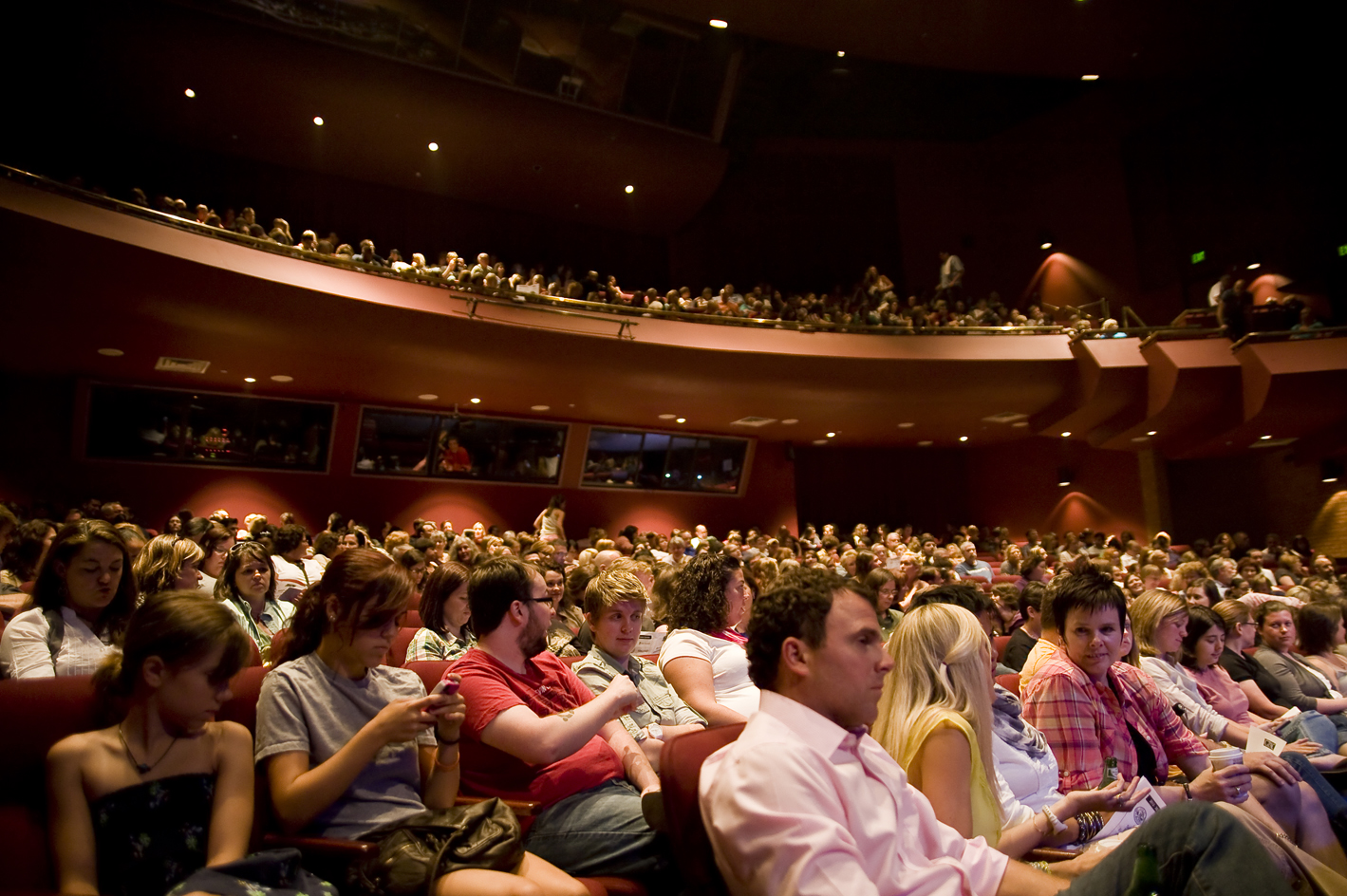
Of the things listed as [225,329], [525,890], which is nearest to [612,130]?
[225,329]

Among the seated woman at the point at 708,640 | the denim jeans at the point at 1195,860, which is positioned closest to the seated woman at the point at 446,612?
the seated woman at the point at 708,640

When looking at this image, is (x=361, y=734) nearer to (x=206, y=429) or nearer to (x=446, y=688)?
(x=446, y=688)

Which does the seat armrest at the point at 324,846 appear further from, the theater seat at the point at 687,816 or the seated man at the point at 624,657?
the seated man at the point at 624,657

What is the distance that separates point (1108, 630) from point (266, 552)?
339 centimetres

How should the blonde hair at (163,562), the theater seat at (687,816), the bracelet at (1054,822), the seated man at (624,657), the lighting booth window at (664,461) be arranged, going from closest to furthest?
the theater seat at (687,816)
the bracelet at (1054,822)
the seated man at (624,657)
the blonde hair at (163,562)
the lighting booth window at (664,461)

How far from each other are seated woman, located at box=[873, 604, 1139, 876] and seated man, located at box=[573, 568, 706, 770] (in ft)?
2.55

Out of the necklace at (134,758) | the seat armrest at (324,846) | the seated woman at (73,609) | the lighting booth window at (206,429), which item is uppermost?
the lighting booth window at (206,429)

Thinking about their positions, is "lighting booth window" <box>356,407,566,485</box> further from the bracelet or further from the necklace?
the bracelet

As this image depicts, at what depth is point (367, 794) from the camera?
1840mm

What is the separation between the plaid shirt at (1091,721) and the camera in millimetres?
2568

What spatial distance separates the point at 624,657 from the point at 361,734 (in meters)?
1.16

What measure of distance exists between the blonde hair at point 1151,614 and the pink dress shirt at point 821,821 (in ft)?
7.50

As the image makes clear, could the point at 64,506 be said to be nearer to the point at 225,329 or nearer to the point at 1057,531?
the point at 225,329

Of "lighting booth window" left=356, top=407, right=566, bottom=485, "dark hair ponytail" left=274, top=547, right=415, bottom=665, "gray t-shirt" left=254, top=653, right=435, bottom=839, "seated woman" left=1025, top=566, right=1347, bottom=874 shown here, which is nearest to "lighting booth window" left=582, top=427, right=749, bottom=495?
"lighting booth window" left=356, top=407, right=566, bottom=485
